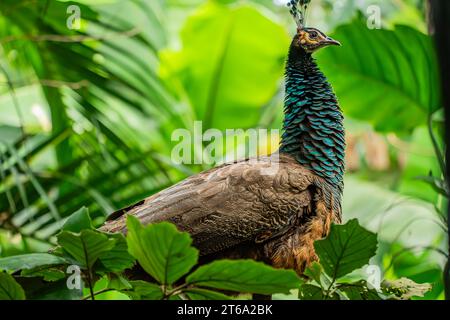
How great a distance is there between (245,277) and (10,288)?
0.36 metres

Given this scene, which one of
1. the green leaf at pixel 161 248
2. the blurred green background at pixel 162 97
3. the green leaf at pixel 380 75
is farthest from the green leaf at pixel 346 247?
the green leaf at pixel 380 75

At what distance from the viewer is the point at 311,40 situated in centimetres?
195

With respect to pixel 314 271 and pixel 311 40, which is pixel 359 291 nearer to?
pixel 314 271

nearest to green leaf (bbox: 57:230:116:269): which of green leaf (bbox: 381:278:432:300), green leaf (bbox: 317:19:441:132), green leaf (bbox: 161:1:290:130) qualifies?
green leaf (bbox: 381:278:432:300)

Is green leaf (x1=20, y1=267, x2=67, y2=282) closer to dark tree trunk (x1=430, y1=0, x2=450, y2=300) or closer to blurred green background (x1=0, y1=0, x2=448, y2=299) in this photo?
dark tree trunk (x1=430, y1=0, x2=450, y2=300)

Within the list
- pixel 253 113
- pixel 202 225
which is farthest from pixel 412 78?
pixel 202 225

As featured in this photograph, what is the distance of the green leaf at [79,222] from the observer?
3.95ft

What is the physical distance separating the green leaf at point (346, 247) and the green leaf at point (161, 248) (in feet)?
0.83

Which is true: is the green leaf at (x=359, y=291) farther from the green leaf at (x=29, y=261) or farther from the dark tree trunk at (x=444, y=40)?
the dark tree trunk at (x=444, y=40)

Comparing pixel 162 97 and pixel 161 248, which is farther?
pixel 162 97

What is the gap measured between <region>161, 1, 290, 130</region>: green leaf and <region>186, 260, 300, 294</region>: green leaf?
2691mm

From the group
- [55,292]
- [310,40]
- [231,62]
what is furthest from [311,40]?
[231,62]

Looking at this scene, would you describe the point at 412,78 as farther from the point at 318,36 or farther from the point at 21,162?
the point at 21,162

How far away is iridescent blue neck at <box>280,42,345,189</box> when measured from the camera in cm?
197
